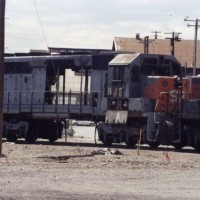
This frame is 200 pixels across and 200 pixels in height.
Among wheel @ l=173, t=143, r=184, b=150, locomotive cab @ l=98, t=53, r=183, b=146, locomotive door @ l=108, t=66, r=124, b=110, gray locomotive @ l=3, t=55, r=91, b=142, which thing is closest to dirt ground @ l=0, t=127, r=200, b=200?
wheel @ l=173, t=143, r=184, b=150

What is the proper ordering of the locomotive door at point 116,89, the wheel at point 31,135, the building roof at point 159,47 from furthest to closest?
the building roof at point 159,47, the wheel at point 31,135, the locomotive door at point 116,89

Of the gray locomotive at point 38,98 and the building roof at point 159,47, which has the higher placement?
the building roof at point 159,47

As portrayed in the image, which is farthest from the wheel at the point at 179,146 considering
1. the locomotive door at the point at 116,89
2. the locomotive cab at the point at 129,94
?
the locomotive door at the point at 116,89

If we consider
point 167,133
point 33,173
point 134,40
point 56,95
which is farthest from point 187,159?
point 134,40

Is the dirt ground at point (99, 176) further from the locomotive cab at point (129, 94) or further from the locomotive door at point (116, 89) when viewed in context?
the locomotive door at point (116, 89)

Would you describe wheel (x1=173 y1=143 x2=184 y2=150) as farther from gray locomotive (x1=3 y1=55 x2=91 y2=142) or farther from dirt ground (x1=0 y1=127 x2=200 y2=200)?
gray locomotive (x1=3 y1=55 x2=91 y2=142)

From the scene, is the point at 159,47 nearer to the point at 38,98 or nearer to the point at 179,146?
the point at 38,98

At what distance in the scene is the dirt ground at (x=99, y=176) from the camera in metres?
14.6

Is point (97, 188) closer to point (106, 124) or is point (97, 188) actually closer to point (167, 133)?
point (167, 133)

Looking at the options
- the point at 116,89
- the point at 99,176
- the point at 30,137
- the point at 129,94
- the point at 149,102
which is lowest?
the point at 30,137

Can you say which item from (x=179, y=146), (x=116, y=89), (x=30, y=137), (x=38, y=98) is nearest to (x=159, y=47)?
(x=30, y=137)

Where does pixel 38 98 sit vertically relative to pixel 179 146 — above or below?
above

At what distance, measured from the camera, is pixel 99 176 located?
18.2 meters

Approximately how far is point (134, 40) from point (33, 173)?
8569 cm
